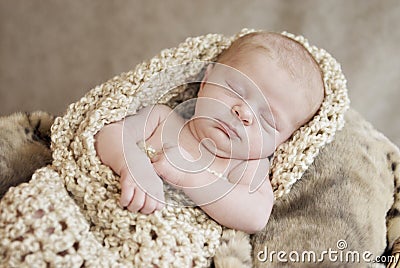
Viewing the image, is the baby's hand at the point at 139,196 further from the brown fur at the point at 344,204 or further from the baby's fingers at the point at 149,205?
the brown fur at the point at 344,204

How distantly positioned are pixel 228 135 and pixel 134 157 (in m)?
0.17

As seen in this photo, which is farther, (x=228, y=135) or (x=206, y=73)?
(x=206, y=73)

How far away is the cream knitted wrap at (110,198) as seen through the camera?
0.90 metres

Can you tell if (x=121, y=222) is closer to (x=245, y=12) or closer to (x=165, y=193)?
(x=165, y=193)

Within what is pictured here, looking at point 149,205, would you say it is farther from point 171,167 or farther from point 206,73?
point 206,73

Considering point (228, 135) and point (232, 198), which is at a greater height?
point (228, 135)

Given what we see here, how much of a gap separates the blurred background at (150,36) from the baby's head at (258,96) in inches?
18.1

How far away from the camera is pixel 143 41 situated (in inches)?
67.4

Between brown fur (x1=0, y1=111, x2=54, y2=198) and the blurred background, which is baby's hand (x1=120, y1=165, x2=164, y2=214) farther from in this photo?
the blurred background

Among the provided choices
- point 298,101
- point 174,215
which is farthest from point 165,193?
point 298,101

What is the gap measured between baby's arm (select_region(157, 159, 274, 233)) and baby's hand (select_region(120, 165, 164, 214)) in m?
0.05

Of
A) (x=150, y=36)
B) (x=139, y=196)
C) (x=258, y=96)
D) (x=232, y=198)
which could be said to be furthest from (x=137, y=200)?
(x=150, y=36)

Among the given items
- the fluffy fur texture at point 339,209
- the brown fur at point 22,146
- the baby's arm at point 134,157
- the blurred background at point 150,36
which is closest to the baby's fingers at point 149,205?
the baby's arm at point 134,157

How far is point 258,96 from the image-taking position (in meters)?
1.10
